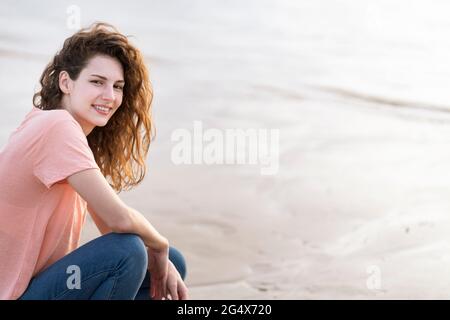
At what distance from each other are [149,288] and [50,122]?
2.06 feet

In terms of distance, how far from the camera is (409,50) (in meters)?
7.21

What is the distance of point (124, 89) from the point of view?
2617 mm

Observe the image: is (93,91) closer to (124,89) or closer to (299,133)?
(124,89)

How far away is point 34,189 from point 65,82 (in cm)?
40

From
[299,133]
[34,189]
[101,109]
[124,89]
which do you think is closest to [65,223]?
[34,189]

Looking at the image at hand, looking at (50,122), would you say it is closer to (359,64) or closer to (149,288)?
(149,288)

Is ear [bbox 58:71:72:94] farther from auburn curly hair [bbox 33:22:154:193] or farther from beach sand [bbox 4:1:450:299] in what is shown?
beach sand [bbox 4:1:450:299]

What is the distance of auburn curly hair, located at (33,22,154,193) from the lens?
2.48m

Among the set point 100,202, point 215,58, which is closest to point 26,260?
point 100,202

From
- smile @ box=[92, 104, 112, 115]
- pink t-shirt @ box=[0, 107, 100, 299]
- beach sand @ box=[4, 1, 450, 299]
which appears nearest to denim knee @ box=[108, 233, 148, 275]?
pink t-shirt @ box=[0, 107, 100, 299]

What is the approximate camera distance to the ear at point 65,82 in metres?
2.47

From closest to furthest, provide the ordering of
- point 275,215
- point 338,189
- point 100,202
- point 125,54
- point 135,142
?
point 100,202
point 125,54
point 135,142
point 275,215
point 338,189

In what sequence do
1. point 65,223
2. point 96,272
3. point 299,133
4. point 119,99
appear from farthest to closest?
point 299,133, point 119,99, point 65,223, point 96,272
